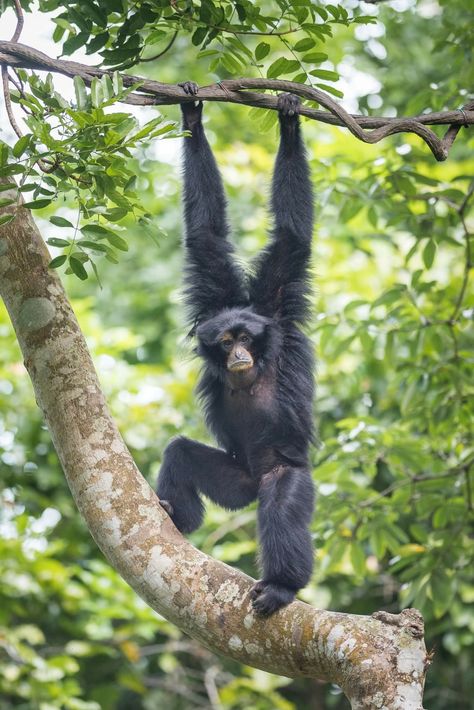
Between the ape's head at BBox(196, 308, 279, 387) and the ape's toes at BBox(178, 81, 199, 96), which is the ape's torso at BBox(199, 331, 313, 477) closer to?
the ape's head at BBox(196, 308, 279, 387)

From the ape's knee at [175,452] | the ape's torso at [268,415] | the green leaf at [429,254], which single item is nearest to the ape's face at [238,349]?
the ape's torso at [268,415]

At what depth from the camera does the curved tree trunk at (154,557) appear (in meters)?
3.24

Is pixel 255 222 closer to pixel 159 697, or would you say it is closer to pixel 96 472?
pixel 159 697

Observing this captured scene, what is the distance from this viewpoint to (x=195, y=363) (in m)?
6.38

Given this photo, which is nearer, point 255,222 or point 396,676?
point 396,676

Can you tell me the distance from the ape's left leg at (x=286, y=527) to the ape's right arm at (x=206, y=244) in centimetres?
135

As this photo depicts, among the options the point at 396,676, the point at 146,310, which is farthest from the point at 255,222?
the point at 396,676

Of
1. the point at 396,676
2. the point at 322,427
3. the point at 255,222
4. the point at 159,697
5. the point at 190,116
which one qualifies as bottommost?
the point at 159,697

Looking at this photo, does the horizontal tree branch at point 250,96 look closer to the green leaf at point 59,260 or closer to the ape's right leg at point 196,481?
the green leaf at point 59,260

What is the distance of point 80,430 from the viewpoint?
12.8ft

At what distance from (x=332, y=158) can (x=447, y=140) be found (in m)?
2.28

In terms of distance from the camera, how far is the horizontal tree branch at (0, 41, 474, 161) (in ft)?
12.6

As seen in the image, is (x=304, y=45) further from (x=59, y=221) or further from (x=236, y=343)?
(x=236, y=343)

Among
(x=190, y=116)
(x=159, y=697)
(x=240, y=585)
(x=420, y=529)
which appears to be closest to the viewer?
(x=240, y=585)
